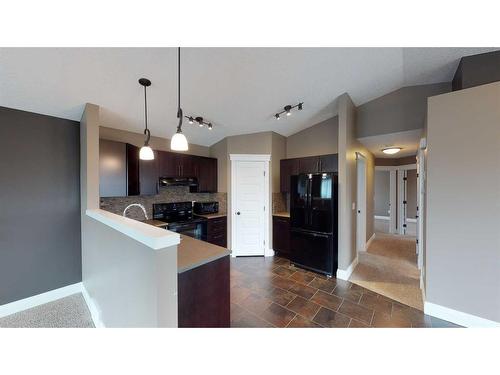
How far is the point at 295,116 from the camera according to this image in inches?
143

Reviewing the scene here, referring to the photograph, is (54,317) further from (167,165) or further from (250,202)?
(250,202)

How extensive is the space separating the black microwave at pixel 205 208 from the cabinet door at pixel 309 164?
2028mm

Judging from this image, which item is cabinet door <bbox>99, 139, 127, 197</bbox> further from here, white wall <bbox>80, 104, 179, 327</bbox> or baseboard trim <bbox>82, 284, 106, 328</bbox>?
baseboard trim <bbox>82, 284, 106, 328</bbox>

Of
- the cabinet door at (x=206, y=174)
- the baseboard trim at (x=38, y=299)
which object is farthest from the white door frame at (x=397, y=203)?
the baseboard trim at (x=38, y=299)

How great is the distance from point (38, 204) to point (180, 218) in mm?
1916

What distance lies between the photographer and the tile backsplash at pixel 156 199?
3150 millimetres

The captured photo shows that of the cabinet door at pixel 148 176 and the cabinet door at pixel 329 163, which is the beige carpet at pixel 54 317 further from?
the cabinet door at pixel 329 163

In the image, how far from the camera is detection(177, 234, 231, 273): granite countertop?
1339 mm

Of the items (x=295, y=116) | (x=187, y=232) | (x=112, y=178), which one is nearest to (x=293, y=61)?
(x=295, y=116)

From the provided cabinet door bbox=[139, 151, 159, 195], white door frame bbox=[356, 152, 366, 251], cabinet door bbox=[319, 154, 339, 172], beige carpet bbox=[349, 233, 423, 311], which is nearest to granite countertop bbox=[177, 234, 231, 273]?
cabinet door bbox=[139, 151, 159, 195]

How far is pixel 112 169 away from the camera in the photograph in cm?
266

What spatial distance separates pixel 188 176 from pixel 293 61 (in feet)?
8.98
